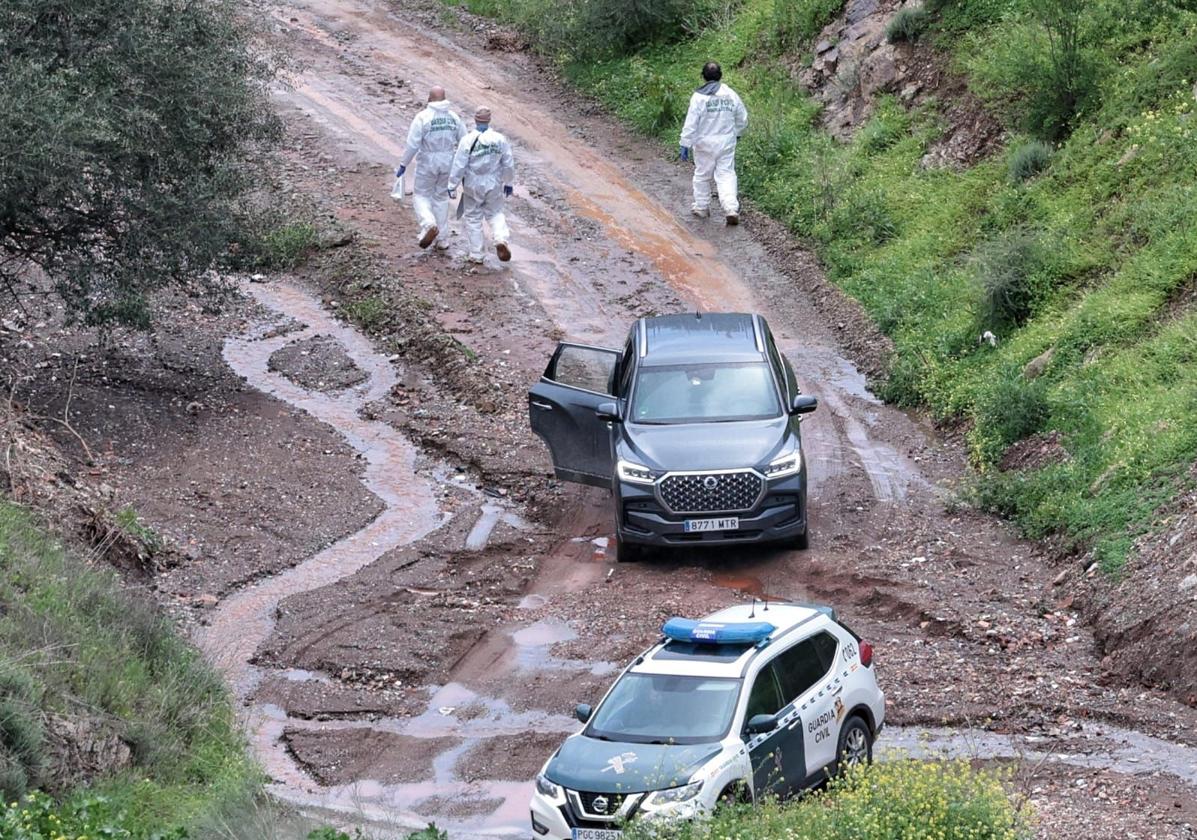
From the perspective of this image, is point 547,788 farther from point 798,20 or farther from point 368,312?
point 798,20

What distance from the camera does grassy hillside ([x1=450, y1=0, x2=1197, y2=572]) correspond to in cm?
1472

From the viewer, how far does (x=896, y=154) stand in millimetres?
22641

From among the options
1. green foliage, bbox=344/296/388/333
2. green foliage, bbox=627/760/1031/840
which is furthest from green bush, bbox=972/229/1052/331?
green foliage, bbox=627/760/1031/840

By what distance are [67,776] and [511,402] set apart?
8991mm

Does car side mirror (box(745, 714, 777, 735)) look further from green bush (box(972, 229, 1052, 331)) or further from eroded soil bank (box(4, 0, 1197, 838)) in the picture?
green bush (box(972, 229, 1052, 331))

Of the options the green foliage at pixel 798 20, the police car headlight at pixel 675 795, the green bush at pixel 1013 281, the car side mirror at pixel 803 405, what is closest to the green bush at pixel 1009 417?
the green bush at pixel 1013 281

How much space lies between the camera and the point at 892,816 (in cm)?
802

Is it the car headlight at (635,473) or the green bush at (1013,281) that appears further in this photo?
the green bush at (1013,281)

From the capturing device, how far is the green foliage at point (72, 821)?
793 cm

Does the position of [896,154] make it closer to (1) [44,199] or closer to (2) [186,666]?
(1) [44,199]

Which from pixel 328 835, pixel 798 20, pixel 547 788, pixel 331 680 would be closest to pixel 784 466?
pixel 331 680

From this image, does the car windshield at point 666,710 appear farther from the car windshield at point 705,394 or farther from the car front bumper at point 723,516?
the car windshield at point 705,394

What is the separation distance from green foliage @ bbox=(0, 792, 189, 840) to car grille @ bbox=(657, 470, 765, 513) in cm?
584

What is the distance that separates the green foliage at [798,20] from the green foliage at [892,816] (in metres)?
19.5
